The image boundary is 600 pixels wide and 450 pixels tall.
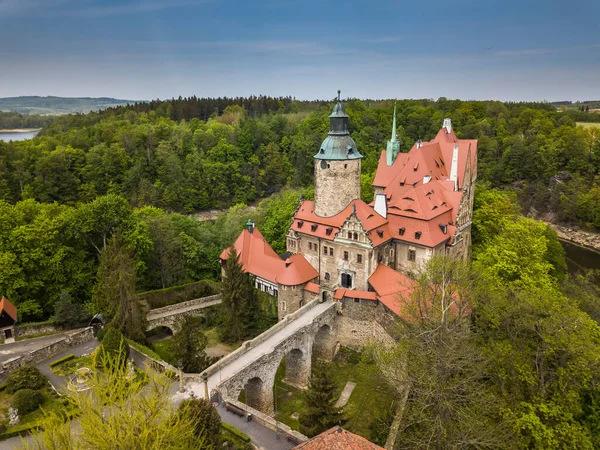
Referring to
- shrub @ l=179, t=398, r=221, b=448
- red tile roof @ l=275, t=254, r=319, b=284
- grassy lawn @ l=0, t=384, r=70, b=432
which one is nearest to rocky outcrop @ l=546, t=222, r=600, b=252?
red tile roof @ l=275, t=254, r=319, b=284

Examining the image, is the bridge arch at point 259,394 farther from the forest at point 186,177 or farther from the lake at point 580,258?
the lake at point 580,258

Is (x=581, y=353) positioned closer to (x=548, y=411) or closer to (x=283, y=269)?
(x=548, y=411)

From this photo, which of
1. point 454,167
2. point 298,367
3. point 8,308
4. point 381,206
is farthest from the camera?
point 454,167

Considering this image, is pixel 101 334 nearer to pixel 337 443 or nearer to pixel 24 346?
pixel 24 346

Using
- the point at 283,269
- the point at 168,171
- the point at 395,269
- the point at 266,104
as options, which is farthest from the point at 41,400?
the point at 266,104

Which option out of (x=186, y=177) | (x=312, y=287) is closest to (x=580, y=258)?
(x=312, y=287)

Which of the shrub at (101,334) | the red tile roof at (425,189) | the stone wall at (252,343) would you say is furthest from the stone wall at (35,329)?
the red tile roof at (425,189)
